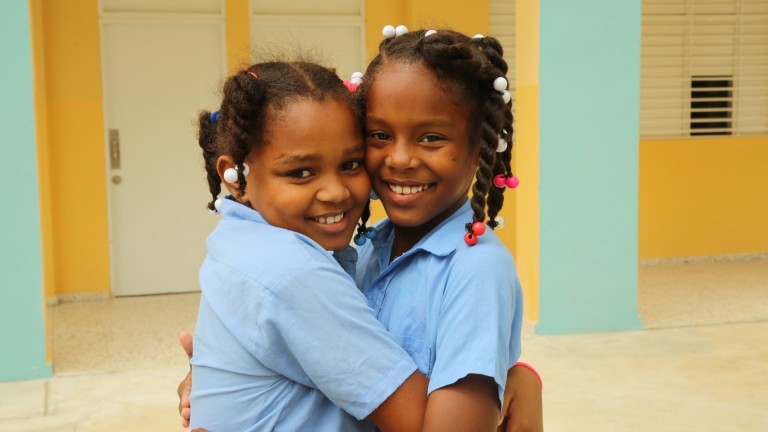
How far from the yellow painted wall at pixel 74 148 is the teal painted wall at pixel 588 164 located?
11.6 feet

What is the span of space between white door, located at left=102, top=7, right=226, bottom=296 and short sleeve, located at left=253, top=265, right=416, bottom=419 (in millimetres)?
5680

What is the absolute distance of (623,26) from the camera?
18.4 feet

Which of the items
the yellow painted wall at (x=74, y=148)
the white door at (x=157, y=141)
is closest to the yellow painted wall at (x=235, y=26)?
the white door at (x=157, y=141)

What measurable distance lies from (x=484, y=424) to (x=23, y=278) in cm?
400

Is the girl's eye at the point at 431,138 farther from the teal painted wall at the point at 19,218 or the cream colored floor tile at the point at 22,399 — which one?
the teal painted wall at the point at 19,218

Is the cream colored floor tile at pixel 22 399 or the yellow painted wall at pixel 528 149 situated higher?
the yellow painted wall at pixel 528 149

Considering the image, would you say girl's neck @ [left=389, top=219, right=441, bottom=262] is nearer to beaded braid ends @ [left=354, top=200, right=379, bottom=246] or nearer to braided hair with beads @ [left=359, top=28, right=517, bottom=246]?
beaded braid ends @ [left=354, top=200, right=379, bottom=246]

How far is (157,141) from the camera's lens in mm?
7105

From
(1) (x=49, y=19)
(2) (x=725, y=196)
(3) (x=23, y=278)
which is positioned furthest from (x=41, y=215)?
(2) (x=725, y=196)

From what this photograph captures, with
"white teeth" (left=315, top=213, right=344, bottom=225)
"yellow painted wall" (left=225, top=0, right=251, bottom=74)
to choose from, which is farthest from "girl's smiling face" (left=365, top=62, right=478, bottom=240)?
"yellow painted wall" (left=225, top=0, right=251, bottom=74)

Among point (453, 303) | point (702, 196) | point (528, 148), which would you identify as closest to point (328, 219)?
point (453, 303)

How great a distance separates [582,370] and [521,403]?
10.8 ft

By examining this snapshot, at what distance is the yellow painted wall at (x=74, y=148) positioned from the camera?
6.81 metres

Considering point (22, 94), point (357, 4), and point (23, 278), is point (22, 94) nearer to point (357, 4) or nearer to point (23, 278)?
point (23, 278)
